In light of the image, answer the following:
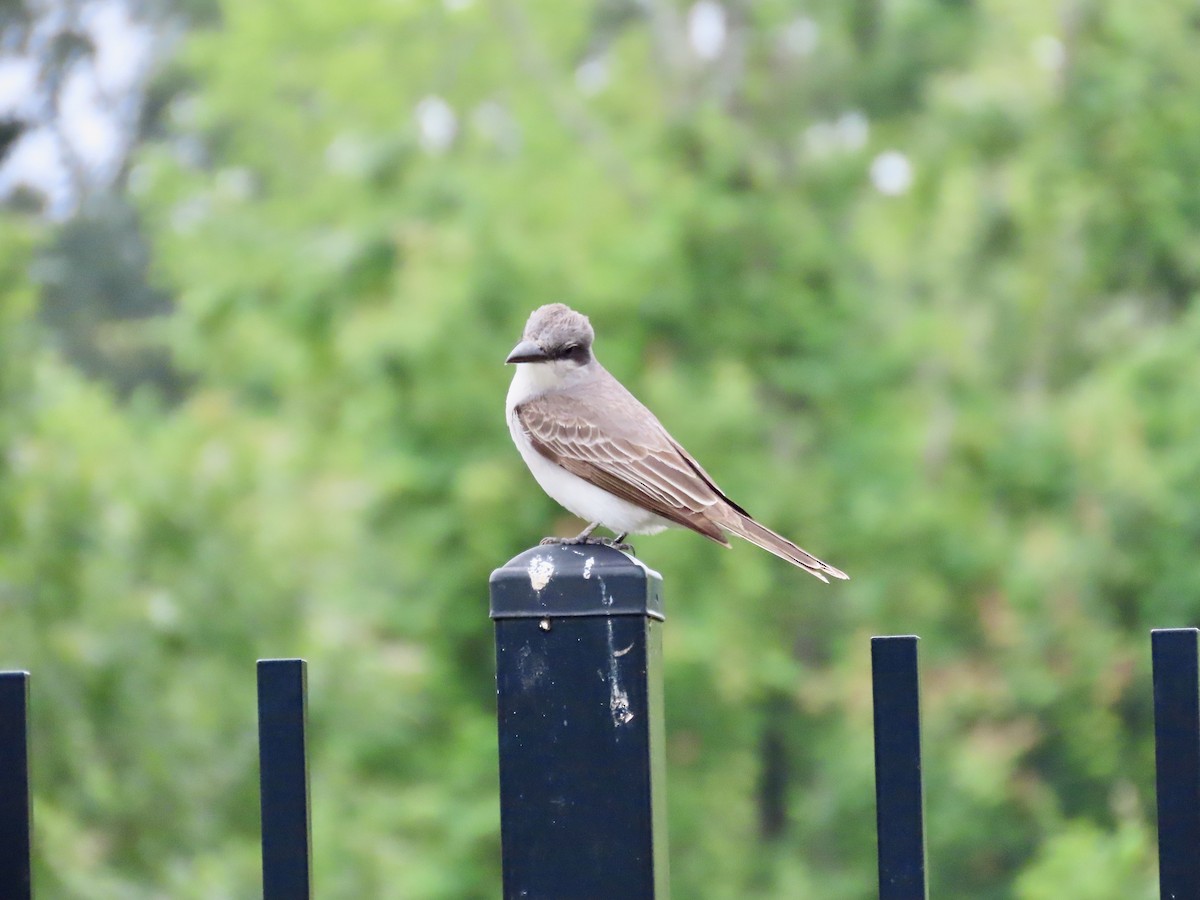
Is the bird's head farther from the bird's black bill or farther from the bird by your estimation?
the bird's black bill

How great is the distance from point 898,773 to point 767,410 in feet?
65.5

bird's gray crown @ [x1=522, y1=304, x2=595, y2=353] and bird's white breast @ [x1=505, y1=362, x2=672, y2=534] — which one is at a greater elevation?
bird's gray crown @ [x1=522, y1=304, x2=595, y2=353]

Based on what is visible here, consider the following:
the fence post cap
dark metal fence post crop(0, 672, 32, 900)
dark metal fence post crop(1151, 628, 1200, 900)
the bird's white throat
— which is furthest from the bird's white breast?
dark metal fence post crop(1151, 628, 1200, 900)

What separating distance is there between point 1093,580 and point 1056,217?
173 inches

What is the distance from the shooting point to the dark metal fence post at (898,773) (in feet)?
7.95

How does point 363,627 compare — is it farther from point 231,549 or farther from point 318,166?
point 318,166

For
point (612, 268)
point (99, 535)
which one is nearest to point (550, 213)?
point (612, 268)

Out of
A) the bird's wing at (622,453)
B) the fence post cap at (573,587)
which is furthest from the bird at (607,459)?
the fence post cap at (573,587)

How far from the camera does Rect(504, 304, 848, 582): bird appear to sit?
4.76m

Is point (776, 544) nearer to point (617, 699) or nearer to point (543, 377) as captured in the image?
point (543, 377)

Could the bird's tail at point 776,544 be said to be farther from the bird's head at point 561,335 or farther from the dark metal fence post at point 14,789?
the dark metal fence post at point 14,789

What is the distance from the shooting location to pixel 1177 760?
241cm

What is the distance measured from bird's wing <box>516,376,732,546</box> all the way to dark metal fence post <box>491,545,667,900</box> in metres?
1.92

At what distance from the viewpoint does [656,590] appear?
8.74 feet
